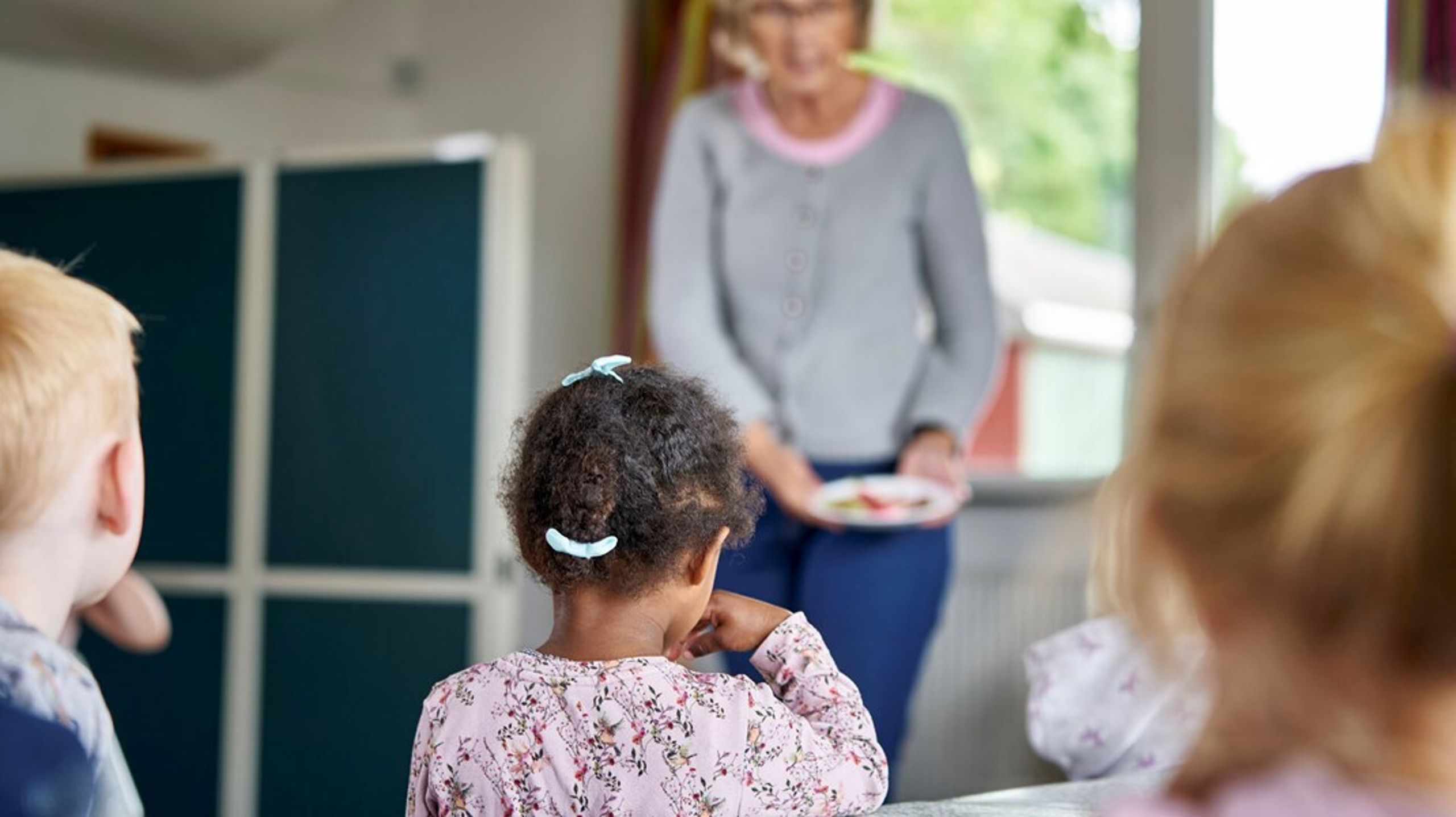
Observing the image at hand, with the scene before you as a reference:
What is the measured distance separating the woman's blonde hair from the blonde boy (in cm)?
175

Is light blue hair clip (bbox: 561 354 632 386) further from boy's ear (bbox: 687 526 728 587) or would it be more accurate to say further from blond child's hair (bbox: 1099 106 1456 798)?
blond child's hair (bbox: 1099 106 1456 798)

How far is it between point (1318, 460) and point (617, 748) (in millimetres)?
687

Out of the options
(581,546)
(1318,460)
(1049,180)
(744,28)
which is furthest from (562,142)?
(1318,460)

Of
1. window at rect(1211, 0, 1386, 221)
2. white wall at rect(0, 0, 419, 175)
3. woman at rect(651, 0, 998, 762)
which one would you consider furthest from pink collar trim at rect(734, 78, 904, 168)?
white wall at rect(0, 0, 419, 175)

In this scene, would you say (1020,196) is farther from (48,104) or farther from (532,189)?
(48,104)

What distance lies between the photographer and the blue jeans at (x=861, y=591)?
2.42 meters

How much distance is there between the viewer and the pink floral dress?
1.21 metres

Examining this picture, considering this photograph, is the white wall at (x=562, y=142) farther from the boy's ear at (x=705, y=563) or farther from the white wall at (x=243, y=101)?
the boy's ear at (x=705, y=563)

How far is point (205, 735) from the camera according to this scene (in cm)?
352

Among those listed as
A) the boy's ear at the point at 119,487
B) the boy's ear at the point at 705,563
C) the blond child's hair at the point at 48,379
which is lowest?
the boy's ear at the point at 705,563

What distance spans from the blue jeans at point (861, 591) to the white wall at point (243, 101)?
2.33m

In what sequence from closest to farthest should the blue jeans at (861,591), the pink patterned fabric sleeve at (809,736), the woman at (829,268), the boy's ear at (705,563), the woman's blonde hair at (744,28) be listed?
1. the pink patterned fabric sleeve at (809,736)
2. the boy's ear at (705,563)
3. the blue jeans at (861,591)
4. the woman at (829,268)
5. the woman's blonde hair at (744,28)

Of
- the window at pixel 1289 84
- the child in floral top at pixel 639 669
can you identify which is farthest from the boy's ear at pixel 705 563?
the window at pixel 1289 84

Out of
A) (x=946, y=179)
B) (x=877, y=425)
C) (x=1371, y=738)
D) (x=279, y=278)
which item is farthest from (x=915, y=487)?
(x=1371, y=738)
